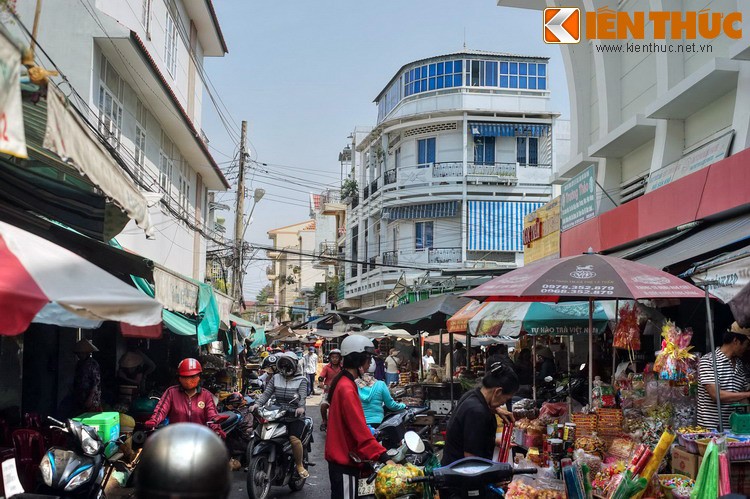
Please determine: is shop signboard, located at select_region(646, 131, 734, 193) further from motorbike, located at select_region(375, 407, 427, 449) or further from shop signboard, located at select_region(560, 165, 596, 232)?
motorbike, located at select_region(375, 407, 427, 449)

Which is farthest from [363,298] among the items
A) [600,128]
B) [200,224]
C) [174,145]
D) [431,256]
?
[600,128]

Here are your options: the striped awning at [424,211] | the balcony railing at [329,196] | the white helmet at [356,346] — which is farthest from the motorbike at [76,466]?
the balcony railing at [329,196]

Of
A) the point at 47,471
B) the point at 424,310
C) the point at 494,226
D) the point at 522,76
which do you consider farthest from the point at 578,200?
the point at 522,76

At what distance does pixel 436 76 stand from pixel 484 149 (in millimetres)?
4648

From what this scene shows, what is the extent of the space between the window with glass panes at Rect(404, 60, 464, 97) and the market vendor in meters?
31.4

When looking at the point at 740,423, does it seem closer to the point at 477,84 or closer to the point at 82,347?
the point at 82,347

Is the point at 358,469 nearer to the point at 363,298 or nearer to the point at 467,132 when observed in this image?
the point at 467,132

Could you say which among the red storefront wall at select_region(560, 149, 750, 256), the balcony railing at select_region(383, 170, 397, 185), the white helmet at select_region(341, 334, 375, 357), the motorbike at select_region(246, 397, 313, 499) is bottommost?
the motorbike at select_region(246, 397, 313, 499)

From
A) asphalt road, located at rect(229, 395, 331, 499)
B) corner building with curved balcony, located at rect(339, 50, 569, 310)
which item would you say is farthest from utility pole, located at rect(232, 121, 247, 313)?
asphalt road, located at rect(229, 395, 331, 499)

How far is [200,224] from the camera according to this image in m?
24.8

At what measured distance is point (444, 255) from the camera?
36.6m

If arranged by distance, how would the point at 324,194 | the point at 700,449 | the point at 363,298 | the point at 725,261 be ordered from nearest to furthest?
the point at 700,449
the point at 725,261
the point at 363,298
the point at 324,194

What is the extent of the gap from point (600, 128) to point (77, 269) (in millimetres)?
13610

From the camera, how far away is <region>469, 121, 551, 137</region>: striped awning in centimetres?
3653
